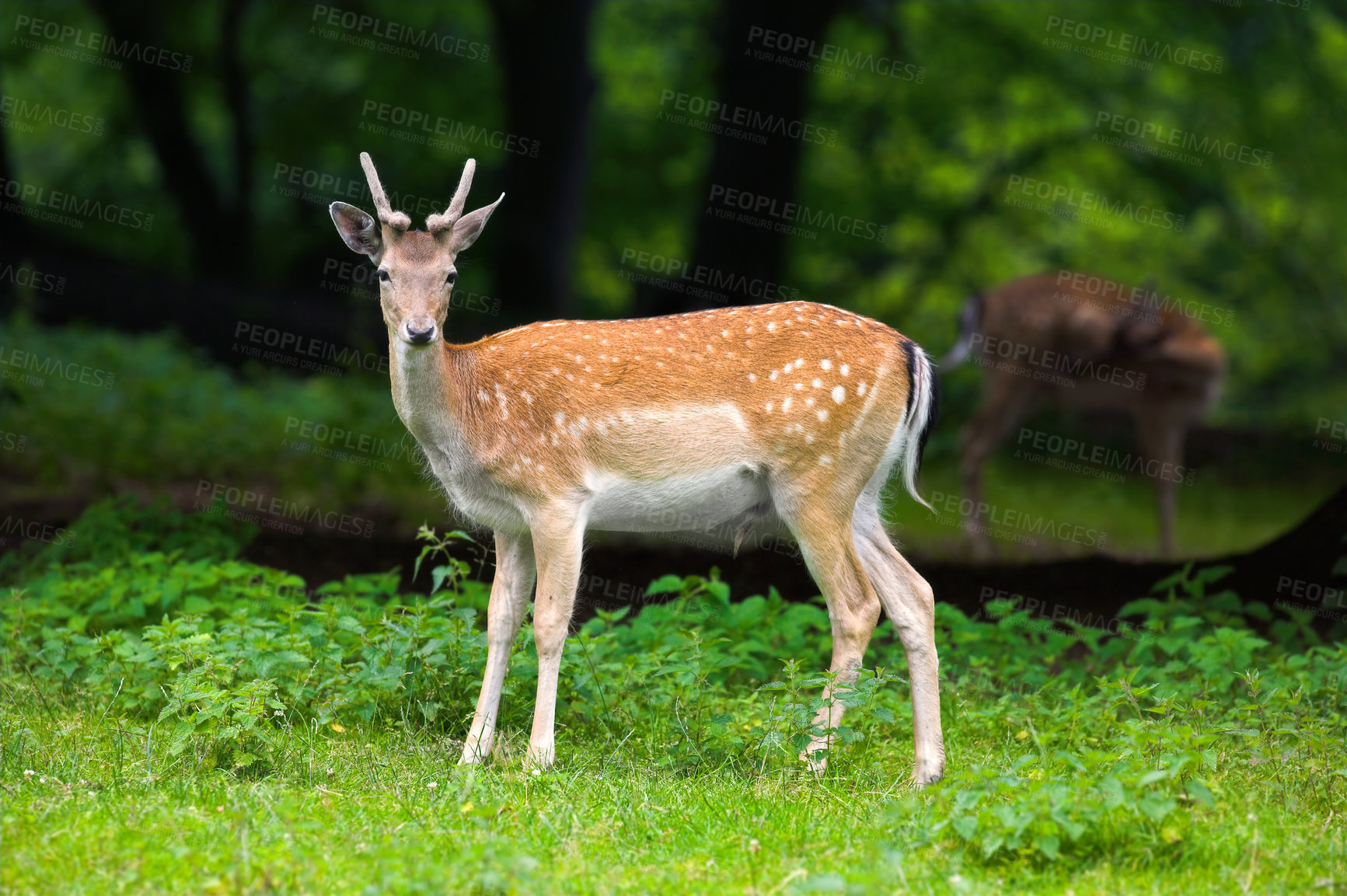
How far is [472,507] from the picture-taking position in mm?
5684

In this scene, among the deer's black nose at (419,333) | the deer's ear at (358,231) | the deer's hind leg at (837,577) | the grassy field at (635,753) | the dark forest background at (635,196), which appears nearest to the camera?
the grassy field at (635,753)

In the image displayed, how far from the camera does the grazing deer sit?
1105 centimetres

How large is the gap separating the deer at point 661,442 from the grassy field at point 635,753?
0.31m

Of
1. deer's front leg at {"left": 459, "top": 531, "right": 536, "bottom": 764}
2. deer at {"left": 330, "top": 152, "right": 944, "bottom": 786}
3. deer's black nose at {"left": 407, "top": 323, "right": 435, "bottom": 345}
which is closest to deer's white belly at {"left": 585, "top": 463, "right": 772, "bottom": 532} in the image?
deer at {"left": 330, "top": 152, "right": 944, "bottom": 786}

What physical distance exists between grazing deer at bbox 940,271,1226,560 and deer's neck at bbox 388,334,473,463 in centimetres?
609

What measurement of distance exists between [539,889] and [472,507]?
2129mm

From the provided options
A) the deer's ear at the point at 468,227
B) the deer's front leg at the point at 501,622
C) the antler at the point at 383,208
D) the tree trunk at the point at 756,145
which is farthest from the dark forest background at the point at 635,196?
the antler at the point at 383,208

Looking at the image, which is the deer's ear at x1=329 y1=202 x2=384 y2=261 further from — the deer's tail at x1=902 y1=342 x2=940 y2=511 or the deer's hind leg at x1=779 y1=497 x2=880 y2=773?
the deer's tail at x1=902 y1=342 x2=940 y2=511

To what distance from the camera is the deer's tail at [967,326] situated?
11.2 m

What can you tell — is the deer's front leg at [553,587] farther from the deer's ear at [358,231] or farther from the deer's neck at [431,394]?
the deer's ear at [358,231]

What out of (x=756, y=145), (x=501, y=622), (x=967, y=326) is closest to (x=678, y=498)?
(x=501, y=622)

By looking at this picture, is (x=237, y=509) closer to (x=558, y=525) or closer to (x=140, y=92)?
(x=558, y=525)

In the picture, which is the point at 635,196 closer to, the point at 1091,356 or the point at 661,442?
the point at 1091,356

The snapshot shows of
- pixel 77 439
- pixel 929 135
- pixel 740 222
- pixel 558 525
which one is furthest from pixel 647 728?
pixel 929 135
